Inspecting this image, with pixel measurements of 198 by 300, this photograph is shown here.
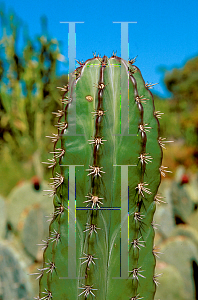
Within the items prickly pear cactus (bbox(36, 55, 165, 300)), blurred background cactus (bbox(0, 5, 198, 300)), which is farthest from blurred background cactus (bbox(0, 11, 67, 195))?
prickly pear cactus (bbox(36, 55, 165, 300))

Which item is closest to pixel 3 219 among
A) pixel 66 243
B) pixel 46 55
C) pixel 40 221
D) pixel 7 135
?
pixel 40 221

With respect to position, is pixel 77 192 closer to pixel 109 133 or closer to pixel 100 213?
pixel 100 213

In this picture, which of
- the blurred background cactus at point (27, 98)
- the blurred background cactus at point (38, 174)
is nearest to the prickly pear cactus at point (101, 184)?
Answer: the blurred background cactus at point (38, 174)

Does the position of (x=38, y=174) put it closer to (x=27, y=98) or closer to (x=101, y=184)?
(x=27, y=98)

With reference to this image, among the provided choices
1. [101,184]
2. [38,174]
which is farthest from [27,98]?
[101,184]

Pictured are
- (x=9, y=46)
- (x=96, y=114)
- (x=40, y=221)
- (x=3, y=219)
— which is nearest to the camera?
(x=96, y=114)

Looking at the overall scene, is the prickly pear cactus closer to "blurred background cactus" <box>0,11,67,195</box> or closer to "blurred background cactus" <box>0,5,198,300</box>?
"blurred background cactus" <box>0,5,198,300</box>

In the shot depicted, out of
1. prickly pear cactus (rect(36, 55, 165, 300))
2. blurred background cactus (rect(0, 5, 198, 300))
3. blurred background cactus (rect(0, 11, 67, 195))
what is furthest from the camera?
blurred background cactus (rect(0, 11, 67, 195))

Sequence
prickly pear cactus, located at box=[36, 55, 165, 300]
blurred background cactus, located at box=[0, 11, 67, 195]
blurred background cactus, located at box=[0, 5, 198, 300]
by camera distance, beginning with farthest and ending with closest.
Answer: blurred background cactus, located at box=[0, 11, 67, 195] < blurred background cactus, located at box=[0, 5, 198, 300] < prickly pear cactus, located at box=[36, 55, 165, 300]
